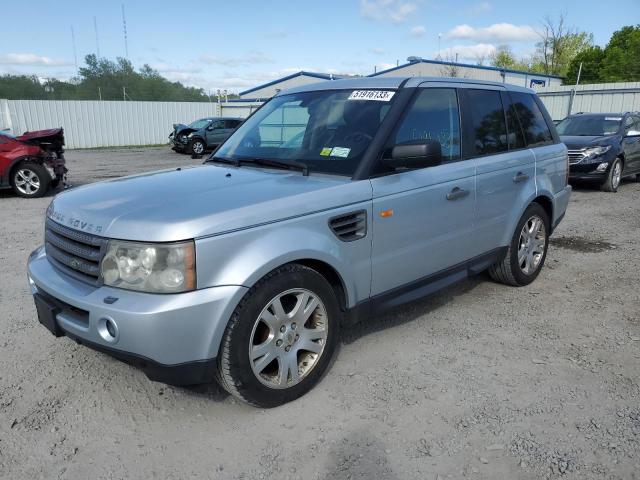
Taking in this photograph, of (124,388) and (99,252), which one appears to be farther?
(124,388)

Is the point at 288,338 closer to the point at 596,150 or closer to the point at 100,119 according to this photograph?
the point at 596,150

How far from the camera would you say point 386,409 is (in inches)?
120

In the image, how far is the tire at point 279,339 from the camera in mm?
2738

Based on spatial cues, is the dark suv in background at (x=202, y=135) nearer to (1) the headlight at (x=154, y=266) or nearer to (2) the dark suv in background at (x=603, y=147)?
(2) the dark suv in background at (x=603, y=147)

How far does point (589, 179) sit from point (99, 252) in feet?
35.6

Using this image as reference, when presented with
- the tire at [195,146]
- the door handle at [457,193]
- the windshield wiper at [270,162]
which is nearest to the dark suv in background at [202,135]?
the tire at [195,146]

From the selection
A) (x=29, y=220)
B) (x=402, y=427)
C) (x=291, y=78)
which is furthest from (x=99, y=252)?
(x=291, y=78)

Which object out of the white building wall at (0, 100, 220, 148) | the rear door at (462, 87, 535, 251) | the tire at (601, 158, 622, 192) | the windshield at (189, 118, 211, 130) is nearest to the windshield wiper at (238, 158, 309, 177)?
the rear door at (462, 87, 535, 251)

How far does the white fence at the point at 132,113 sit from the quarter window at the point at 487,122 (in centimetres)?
1925

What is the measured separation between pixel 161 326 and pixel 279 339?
2.39 ft

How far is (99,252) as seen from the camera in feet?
8.87

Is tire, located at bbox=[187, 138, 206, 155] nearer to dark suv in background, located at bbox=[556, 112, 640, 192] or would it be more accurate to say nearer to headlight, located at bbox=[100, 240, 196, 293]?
dark suv in background, located at bbox=[556, 112, 640, 192]

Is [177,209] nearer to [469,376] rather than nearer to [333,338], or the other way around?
[333,338]

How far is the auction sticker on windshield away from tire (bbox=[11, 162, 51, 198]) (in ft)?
29.9
